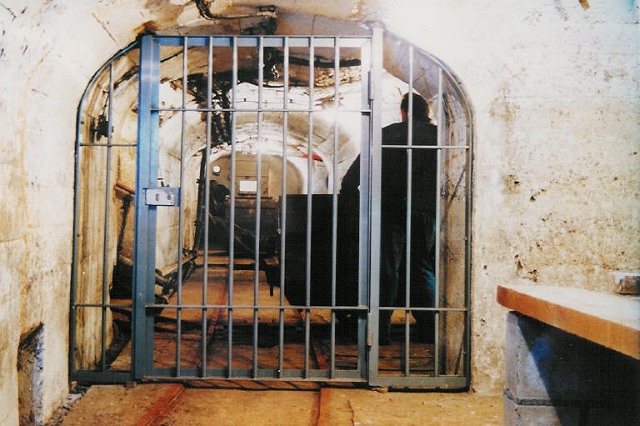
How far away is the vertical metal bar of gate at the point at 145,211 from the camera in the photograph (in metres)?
3.51

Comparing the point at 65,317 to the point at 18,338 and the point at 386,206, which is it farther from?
the point at 386,206

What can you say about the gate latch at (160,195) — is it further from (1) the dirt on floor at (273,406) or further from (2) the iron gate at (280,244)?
(1) the dirt on floor at (273,406)

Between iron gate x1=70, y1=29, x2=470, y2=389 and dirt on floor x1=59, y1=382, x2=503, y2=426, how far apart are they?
0.13 metres

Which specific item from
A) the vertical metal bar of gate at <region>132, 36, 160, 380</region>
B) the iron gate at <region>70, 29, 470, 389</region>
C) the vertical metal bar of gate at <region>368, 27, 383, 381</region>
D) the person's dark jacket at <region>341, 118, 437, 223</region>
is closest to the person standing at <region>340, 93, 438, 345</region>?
the person's dark jacket at <region>341, 118, 437, 223</region>

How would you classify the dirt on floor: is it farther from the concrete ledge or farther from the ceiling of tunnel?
the ceiling of tunnel

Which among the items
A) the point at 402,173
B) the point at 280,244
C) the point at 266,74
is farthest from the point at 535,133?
the point at 266,74

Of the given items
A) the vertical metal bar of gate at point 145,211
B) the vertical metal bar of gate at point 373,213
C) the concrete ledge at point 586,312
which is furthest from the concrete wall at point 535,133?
the concrete ledge at point 586,312

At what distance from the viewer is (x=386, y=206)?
4.58m

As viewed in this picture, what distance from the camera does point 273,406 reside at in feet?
10.7

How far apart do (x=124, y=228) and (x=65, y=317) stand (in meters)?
3.06

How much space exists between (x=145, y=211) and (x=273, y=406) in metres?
1.83

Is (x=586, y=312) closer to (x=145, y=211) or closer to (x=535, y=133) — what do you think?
(x=535, y=133)

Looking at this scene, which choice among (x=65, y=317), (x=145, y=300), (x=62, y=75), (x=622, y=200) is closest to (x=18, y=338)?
(x=65, y=317)

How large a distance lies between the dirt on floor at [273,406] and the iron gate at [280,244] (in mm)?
128
